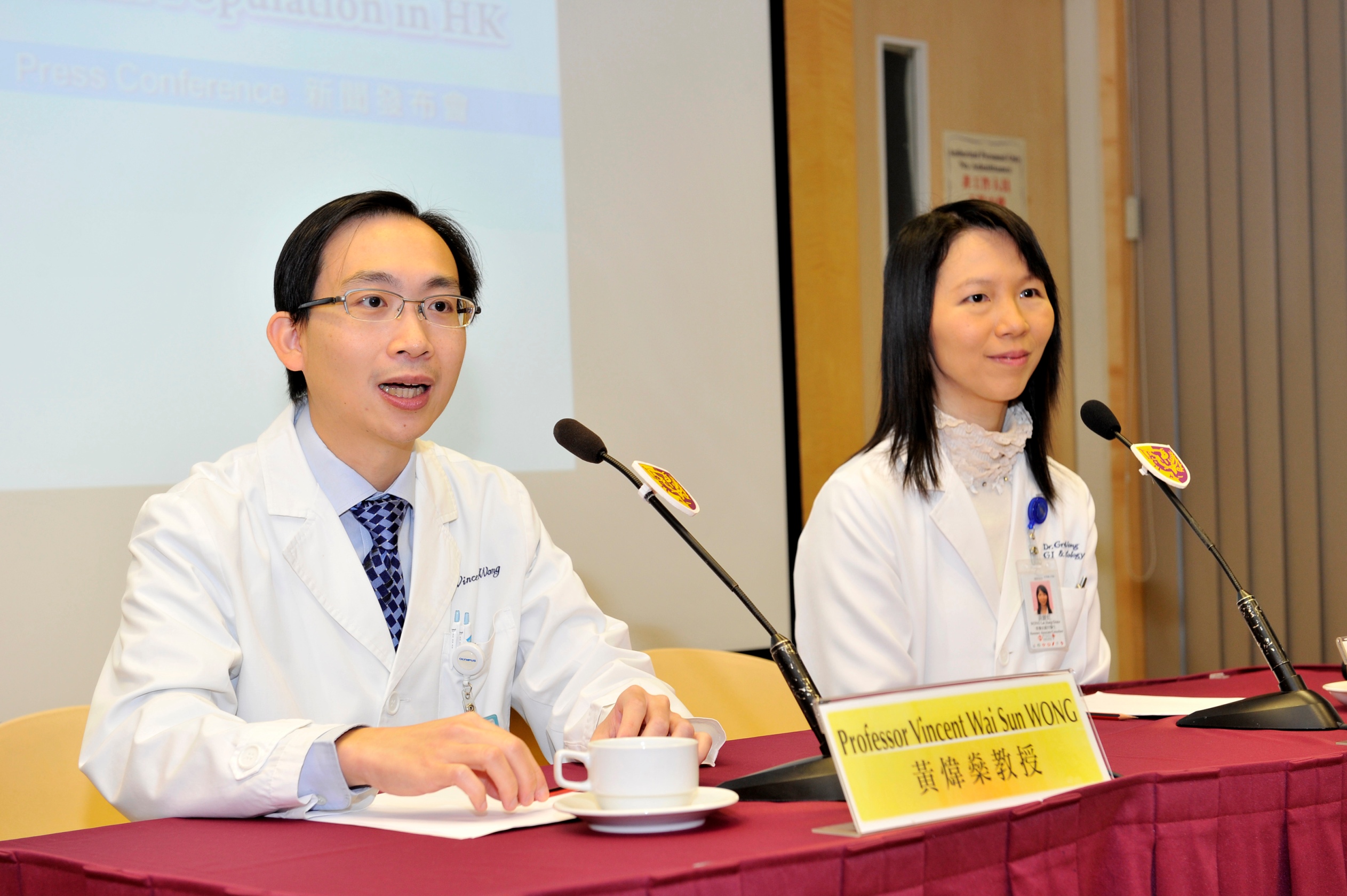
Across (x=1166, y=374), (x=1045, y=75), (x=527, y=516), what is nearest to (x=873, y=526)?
(x=527, y=516)

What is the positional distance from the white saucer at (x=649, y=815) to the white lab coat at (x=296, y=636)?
0.95 ft

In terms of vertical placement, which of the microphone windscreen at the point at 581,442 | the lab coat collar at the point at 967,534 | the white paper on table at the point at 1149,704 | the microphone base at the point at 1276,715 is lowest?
the white paper on table at the point at 1149,704

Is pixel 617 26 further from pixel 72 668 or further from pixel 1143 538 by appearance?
pixel 1143 538

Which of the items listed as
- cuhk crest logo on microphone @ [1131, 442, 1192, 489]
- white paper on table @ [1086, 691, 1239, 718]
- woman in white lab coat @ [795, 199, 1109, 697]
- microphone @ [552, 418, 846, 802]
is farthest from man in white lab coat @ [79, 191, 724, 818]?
cuhk crest logo on microphone @ [1131, 442, 1192, 489]

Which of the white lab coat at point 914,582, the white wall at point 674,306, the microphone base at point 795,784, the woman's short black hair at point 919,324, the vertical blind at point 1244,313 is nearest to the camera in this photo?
the microphone base at point 795,784

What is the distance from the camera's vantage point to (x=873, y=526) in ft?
6.25

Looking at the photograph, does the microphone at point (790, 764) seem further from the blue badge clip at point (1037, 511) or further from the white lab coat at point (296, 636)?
the blue badge clip at point (1037, 511)

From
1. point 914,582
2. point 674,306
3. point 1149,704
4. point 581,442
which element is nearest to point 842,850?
point 581,442

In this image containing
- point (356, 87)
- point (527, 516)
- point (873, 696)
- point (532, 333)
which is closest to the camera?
point (873, 696)

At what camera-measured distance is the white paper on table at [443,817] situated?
978mm

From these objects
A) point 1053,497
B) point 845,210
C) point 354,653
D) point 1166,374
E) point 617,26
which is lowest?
point 354,653

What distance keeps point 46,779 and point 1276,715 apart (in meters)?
1.49

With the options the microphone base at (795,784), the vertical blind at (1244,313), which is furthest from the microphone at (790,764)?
the vertical blind at (1244,313)

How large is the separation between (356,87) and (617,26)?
2.33 ft
